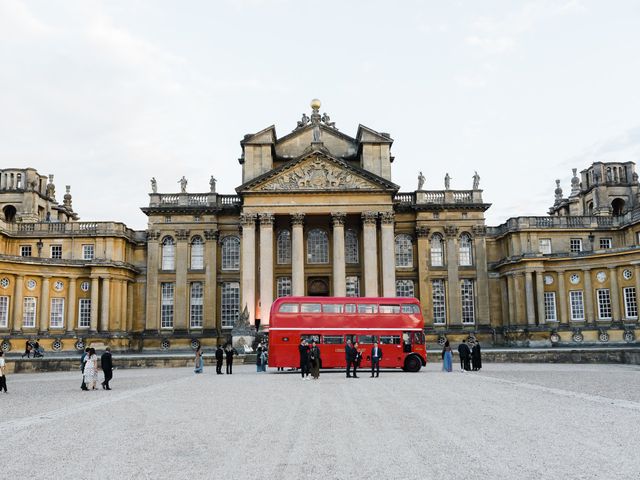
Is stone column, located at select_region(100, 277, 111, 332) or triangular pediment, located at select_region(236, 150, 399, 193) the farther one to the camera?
stone column, located at select_region(100, 277, 111, 332)

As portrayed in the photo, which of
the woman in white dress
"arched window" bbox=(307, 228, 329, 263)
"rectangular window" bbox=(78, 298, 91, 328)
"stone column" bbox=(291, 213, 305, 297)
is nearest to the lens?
the woman in white dress

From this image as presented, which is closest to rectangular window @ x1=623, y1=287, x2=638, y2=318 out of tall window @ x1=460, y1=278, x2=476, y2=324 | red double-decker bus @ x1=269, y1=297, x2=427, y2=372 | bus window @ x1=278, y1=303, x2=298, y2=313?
tall window @ x1=460, y1=278, x2=476, y2=324

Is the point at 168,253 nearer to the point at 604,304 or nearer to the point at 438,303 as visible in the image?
the point at 438,303

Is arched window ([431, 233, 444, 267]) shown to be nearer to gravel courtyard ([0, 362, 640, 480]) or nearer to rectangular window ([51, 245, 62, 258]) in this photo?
rectangular window ([51, 245, 62, 258])

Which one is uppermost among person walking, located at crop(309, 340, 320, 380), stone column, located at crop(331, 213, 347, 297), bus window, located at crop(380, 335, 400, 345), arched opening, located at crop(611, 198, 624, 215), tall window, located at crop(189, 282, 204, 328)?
arched opening, located at crop(611, 198, 624, 215)

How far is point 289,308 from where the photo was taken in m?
30.6

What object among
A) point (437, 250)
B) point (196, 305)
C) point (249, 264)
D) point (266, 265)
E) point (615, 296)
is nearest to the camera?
point (266, 265)

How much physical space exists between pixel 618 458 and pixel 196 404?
1031 centimetres

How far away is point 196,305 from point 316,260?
10553mm

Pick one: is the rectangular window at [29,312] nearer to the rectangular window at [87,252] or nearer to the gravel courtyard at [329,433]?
the rectangular window at [87,252]

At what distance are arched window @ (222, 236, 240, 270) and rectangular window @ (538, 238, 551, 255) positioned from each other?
2525 centimetres

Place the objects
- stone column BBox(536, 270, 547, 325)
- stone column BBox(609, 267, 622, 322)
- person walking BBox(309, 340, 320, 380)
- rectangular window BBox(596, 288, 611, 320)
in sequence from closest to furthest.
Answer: person walking BBox(309, 340, 320, 380)
stone column BBox(609, 267, 622, 322)
rectangular window BBox(596, 288, 611, 320)
stone column BBox(536, 270, 547, 325)

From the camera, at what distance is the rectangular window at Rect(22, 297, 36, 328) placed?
1911 inches

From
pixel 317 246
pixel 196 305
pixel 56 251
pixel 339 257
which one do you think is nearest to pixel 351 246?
pixel 317 246
